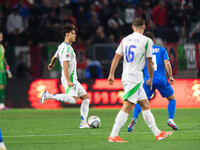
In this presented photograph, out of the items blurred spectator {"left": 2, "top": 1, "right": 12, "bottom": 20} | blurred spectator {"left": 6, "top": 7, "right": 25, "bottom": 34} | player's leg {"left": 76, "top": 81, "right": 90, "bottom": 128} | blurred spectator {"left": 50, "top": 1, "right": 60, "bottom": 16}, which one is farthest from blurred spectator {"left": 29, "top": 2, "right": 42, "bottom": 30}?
player's leg {"left": 76, "top": 81, "right": 90, "bottom": 128}

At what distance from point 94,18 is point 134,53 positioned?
13.6 meters

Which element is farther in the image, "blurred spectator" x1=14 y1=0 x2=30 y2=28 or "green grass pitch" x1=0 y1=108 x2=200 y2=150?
"blurred spectator" x1=14 y1=0 x2=30 y2=28

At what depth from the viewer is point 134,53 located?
8234 mm

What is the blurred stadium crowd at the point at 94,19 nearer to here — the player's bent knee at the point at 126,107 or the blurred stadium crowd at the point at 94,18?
the blurred stadium crowd at the point at 94,18

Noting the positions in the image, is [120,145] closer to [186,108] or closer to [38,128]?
[38,128]

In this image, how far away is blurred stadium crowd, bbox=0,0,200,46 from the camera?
20375 mm

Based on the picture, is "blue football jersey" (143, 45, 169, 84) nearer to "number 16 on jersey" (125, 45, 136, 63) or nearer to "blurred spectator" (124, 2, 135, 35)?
"number 16 on jersey" (125, 45, 136, 63)

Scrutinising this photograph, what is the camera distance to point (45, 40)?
2031 cm

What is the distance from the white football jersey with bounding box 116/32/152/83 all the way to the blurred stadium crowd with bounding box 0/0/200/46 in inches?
453

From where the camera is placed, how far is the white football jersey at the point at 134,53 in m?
8.23

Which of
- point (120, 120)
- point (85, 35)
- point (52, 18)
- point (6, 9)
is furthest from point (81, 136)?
point (6, 9)

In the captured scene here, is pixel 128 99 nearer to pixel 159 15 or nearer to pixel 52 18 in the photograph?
pixel 52 18

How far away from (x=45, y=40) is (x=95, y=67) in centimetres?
294

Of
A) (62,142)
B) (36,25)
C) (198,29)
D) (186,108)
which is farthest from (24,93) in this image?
(62,142)
